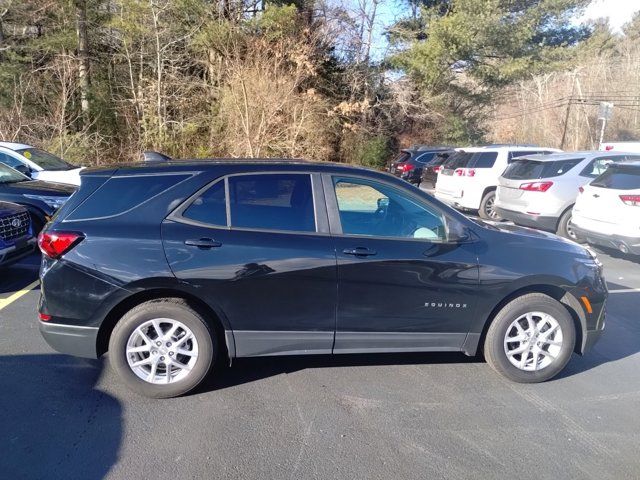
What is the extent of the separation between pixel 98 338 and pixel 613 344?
4.63 m

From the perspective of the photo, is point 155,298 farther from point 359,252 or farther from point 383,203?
point 383,203

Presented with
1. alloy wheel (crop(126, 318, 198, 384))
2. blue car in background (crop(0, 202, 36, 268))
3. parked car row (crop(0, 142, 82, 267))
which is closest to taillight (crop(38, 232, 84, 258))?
alloy wheel (crop(126, 318, 198, 384))

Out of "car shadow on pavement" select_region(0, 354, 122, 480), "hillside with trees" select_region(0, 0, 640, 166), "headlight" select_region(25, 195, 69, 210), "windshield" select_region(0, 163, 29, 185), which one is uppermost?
"hillside with trees" select_region(0, 0, 640, 166)

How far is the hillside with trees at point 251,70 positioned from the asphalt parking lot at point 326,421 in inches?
572

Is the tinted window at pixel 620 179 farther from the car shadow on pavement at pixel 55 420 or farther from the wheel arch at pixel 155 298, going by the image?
the car shadow on pavement at pixel 55 420

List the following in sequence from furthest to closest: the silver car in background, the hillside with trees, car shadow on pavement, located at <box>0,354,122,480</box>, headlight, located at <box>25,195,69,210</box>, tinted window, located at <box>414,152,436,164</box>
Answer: the hillside with trees
tinted window, located at <box>414,152,436,164</box>
the silver car in background
headlight, located at <box>25,195,69,210</box>
car shadow on pavement, located at <box>0,354,122,480</box>

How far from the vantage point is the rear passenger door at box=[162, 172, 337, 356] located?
3.56m

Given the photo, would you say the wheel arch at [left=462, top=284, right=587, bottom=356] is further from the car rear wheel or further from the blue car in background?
the car rear wheel

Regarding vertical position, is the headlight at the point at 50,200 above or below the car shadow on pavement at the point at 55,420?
above

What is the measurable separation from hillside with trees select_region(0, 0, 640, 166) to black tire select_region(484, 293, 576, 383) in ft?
48.2

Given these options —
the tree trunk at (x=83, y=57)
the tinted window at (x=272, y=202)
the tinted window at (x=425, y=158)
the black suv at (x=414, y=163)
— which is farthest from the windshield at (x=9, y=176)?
the tinted window at (x=425, y=158)

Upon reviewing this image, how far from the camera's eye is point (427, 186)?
16.7m

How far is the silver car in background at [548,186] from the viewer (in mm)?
9797

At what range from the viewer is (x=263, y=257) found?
359cm
